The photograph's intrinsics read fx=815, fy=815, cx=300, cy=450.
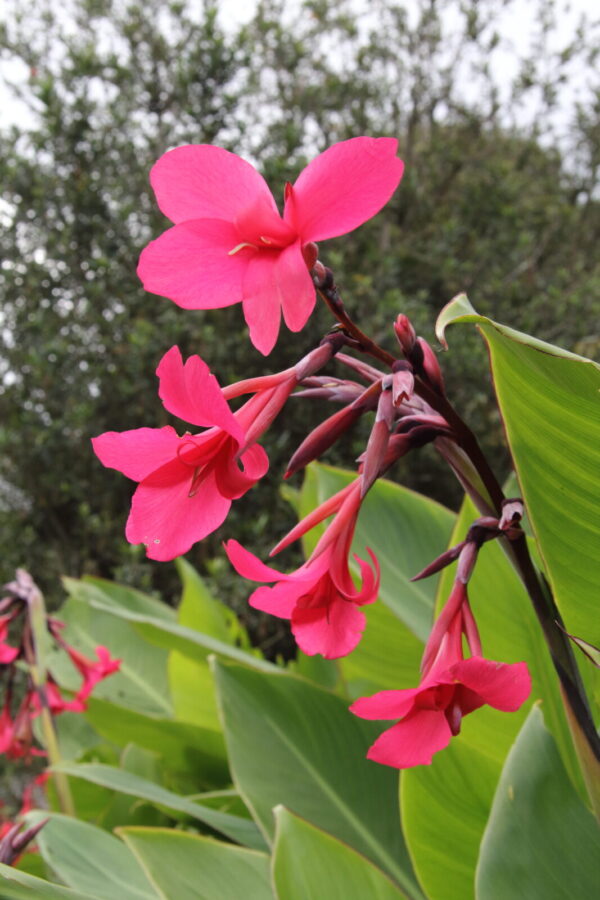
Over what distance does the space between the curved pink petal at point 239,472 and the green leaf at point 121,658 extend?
1325mm

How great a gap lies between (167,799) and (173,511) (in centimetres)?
64

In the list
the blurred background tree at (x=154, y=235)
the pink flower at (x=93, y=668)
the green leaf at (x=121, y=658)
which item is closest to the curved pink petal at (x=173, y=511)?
the pink flower at (x=93, y=668)

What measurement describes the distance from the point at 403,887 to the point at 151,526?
2.25 feet

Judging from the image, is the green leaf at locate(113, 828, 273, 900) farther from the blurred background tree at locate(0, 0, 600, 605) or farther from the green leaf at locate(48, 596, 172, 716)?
the blurred background tree at locate(0, 0, 600, 605)

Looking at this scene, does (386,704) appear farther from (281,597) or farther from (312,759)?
(312,759)

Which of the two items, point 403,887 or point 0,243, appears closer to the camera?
point 403,887

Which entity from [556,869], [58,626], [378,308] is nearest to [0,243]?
[378,308]

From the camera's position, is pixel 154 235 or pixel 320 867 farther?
pixel 154 235

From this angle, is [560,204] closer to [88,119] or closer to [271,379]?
[88,119]

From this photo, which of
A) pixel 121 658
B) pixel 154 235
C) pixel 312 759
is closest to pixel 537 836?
pixel 312 759

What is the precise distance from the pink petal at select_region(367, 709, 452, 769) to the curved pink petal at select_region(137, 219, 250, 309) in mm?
261

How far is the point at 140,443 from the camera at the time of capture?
46 cm

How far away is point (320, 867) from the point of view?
74 centimetres

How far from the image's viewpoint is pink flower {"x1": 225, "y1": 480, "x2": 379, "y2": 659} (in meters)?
0.50
